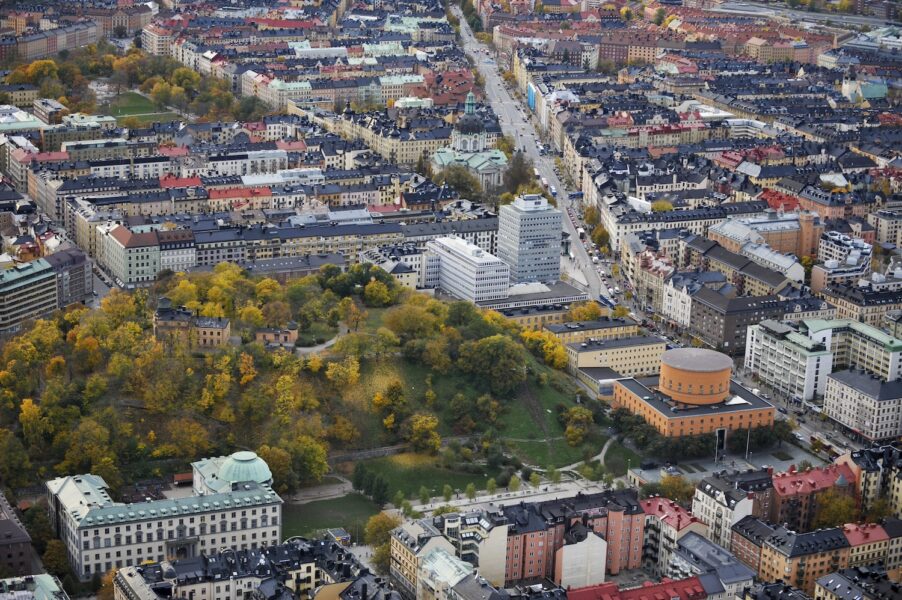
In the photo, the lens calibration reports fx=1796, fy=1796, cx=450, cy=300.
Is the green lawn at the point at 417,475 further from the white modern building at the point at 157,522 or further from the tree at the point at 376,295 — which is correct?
the tree at the point at 376,295

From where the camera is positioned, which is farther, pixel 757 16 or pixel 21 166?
pixel 757 16

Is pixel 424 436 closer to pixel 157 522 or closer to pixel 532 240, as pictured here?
pixel 157 522

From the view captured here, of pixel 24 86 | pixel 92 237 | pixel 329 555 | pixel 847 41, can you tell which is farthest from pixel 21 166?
pixel 847 41

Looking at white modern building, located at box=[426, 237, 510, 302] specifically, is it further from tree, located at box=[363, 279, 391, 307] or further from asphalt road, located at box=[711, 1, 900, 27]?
asphalt road, located at box=[711, 1, 900, 27]

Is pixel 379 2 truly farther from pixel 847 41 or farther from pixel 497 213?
pixel 497 213

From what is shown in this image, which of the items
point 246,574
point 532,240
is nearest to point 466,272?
point 532,240

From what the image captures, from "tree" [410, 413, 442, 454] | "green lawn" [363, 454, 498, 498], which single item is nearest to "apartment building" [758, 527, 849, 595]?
"green lawn" [363, 454, 498, 498]

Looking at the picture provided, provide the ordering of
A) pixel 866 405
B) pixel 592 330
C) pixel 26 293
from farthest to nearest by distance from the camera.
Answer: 1. pixel 592 330
2. pixel 26 293
3. pixel 866 405
